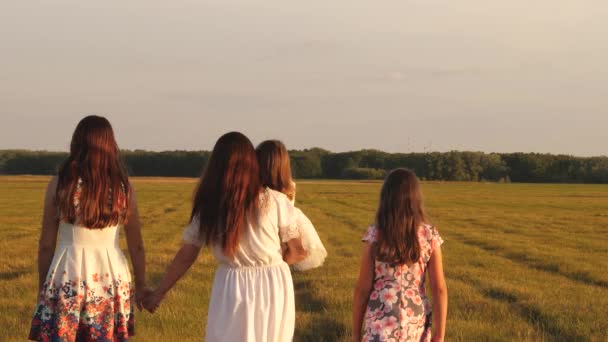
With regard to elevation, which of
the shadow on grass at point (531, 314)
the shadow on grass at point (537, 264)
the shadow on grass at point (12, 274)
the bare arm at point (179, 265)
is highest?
the bare arm at point (179, 265)

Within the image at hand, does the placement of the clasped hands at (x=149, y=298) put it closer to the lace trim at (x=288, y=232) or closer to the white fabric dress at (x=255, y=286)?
the white fabric dress at (x=255, y=286)

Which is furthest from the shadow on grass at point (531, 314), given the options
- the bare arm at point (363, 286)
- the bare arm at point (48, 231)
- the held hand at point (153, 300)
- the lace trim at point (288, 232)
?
the bare arm at point (48, 231)

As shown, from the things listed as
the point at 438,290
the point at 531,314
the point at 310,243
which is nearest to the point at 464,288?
the point at 531,314

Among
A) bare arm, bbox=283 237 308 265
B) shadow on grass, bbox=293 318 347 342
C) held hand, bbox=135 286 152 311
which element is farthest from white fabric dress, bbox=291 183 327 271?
held hand, bbox=135 286 152 311

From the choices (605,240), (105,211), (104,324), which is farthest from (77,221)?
(605,240)

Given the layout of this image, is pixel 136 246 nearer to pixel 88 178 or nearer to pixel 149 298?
pixel 149 298

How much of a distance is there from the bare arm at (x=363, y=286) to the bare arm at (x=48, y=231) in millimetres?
1956

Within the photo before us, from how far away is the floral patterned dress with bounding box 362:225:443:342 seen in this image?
495 centimetres

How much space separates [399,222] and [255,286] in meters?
0.96

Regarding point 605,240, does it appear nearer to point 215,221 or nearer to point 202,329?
point 202,329

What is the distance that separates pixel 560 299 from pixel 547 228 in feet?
56.0

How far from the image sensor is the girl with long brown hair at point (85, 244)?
4.99 meters

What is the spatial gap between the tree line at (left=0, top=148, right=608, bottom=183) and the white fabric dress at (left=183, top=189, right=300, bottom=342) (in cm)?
11173

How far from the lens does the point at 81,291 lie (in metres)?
5.02
